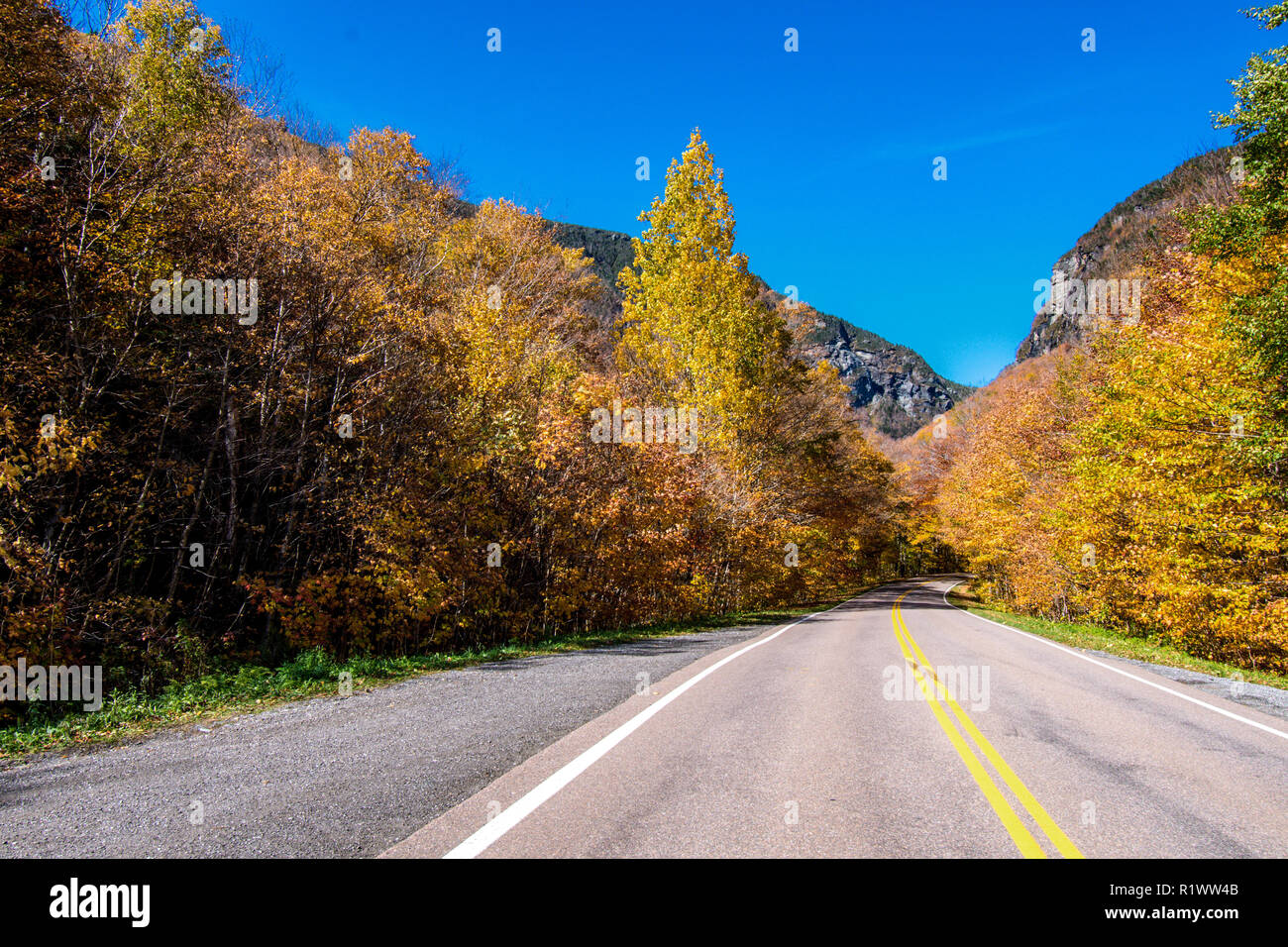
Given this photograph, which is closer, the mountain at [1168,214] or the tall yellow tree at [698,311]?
the mountain at [1168,214]

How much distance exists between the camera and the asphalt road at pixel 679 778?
3.43 meters

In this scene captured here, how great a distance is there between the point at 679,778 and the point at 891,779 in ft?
5.24

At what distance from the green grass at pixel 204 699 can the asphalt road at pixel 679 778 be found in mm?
526

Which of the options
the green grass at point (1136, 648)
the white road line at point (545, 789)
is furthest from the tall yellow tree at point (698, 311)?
the white road line at point (545, 789)

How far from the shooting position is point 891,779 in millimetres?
4566

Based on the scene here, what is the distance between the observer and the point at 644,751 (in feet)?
16.4

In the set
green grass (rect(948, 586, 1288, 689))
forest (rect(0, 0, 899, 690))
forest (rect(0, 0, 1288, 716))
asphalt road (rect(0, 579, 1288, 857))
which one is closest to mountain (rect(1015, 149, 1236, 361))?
forest (rect(0, 0, 1288, 716))

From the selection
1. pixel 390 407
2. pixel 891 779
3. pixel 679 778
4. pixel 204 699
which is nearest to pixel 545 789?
pixel 679 778

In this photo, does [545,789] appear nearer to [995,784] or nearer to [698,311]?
[995,784]

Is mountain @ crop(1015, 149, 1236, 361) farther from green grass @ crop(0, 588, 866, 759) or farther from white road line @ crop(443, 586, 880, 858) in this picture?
green grass @ crop(0, 588, 866, 759)

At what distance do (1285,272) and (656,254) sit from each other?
15685 millimetres

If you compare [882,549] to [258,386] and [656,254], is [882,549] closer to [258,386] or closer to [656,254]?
[656,254]

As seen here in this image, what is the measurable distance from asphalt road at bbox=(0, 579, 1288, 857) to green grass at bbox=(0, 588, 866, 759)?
53cm

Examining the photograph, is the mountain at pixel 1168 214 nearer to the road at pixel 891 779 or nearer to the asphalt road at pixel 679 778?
the road at pixel 891 779
